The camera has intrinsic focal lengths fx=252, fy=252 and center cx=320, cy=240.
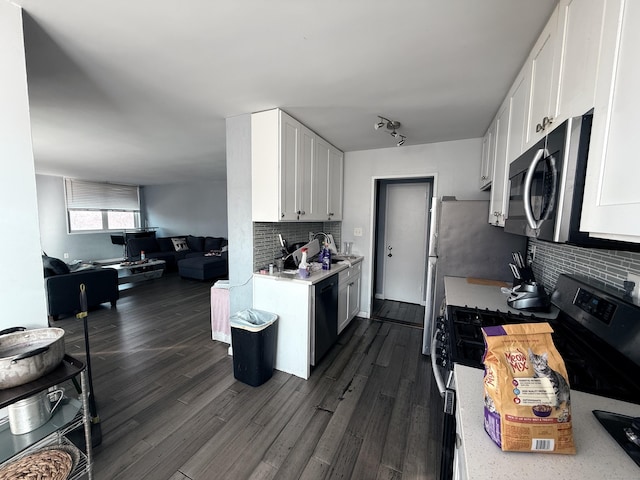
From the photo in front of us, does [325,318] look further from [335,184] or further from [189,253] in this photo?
[189,253]

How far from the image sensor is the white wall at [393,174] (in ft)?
10.0

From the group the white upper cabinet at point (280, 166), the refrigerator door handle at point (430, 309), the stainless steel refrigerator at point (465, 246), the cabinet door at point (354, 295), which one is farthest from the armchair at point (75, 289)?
the stainless steel refrigerator at point (465, 246)

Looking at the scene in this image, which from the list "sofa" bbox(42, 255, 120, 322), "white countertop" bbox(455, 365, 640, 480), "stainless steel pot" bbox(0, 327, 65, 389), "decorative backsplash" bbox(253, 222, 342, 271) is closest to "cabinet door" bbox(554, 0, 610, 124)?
"white countertop" bbox(455, 365, 640, 480)

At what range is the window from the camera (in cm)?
664

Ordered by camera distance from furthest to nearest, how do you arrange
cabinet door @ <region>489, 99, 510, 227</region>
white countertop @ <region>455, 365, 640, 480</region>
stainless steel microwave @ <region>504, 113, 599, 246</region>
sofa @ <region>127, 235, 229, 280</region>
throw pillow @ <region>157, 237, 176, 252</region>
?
throw pillow @ <region>157, 237, 176, 252</region>
sofa @ <region>127, 235, 229, 280</region>
cabinet door @ <region>489, 99, 510, 227</region>
stainless steel microwave @ <region>504, 113, 599, 246</region>
white countertop @ <region>455, 365, 640, 480</region>

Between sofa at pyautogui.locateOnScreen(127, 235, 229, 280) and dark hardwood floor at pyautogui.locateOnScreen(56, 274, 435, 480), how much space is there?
2487 millimetres

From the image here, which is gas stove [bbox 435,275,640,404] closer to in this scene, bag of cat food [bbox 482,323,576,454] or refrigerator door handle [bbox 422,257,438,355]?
bag of cat food [bbox 482,323,576,454]

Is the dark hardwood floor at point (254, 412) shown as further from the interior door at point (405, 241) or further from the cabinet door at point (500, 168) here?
the cabinet door at point (500, 168)

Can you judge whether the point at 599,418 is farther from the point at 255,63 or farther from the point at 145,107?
the point at 145,107

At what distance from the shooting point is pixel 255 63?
1.57 m

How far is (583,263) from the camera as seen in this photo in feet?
4.55

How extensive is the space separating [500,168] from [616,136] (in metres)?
1.46

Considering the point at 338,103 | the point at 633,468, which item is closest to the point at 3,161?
the point at 338,103

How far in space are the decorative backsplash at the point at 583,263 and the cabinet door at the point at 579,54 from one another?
2.25 feet
